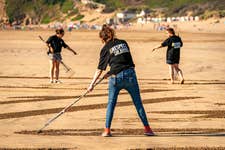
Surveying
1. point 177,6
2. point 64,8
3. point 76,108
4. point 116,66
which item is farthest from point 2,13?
point 116,66

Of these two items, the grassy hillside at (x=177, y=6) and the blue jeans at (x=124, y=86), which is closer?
the blue jeans at (x=124, y=86)

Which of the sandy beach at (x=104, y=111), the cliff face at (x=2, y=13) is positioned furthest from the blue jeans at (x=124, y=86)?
the cliff face at (x=2, y=13)

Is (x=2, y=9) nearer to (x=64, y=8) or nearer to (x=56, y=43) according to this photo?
(x=64, y=8)

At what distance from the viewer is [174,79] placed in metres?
21.0

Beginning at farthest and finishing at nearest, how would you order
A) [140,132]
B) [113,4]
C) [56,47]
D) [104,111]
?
1. [113,4]
2. [56,47]
3. [104,111]
4. [140,132]

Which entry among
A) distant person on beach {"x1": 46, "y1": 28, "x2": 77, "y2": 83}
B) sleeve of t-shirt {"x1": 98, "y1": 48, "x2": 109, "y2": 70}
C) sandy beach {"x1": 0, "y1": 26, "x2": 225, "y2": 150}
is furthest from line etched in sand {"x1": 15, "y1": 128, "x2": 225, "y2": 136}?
distant person on beach {"x1": 46, "y1": 28, "x2": 77, "y2": 83}

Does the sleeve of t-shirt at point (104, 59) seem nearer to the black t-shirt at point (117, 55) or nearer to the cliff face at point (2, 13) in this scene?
the black t-shirt at point (117, 55)

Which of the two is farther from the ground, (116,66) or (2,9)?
(116,66)

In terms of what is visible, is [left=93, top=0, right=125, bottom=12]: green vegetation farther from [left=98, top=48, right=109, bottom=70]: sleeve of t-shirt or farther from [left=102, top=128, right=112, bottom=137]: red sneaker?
[left=102, top=128, right=112, bottom=137]: red sneaker

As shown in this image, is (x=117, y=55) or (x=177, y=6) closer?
(x=117, y=55)

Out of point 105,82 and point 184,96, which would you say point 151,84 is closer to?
point 105,82

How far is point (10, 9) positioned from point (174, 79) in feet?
361

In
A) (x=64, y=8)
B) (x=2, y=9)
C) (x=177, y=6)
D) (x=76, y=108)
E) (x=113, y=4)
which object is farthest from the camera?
(x=2, y=9)

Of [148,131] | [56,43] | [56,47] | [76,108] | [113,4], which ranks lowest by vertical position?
[113,4]
